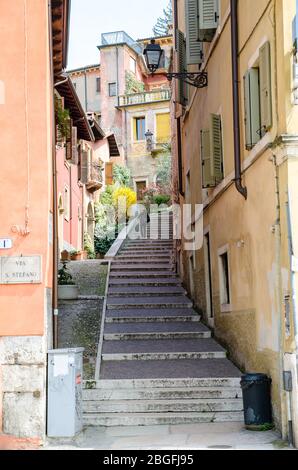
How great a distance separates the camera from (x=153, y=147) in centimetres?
4969

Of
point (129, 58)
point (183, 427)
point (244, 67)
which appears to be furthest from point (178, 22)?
point (129, 58)

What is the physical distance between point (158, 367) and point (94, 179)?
26.0 meters

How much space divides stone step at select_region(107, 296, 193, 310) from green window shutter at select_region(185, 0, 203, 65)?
5.68m

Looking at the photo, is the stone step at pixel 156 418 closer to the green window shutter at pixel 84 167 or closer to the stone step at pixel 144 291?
the stone step at pixel 144 291

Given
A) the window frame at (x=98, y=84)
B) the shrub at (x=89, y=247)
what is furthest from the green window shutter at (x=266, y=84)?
the window frame at (x=98, y=84)

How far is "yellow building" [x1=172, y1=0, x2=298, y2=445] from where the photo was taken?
8.72 m

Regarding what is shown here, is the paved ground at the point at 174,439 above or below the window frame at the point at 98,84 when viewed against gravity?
below

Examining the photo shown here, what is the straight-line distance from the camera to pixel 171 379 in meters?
11.1

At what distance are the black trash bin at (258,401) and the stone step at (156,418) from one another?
31.3 inches

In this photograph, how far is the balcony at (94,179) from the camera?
36.6m

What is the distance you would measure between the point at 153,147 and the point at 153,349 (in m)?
37.4

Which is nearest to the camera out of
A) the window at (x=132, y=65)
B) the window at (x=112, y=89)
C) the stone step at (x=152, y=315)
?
the stone step at (x=152, y=315)

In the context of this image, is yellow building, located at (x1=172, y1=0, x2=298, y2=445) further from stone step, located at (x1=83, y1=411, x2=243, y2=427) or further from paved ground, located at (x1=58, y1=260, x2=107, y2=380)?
paved ground, located at (x1=58, y1=260, x2=107, y2=380)

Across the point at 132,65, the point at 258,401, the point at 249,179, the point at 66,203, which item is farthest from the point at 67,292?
the point at 132,65
